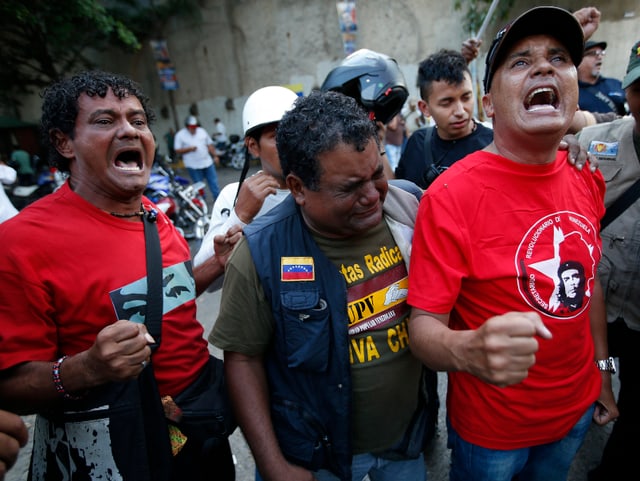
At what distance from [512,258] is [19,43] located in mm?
16628

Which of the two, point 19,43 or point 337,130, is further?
point 19,43

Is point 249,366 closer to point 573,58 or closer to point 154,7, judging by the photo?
point 573,58

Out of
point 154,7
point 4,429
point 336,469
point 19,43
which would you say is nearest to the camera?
point 4,429

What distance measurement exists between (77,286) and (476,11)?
14347 millimetres

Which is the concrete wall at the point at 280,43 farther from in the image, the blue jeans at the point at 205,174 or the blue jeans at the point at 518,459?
the blue jeans at the point at 518,459

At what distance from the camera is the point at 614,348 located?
207 cm

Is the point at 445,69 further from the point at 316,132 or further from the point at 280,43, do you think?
the point at 280,43

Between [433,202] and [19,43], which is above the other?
[19,43]

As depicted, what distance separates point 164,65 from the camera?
1670 cm

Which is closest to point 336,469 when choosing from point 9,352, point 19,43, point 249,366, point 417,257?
point 249,366

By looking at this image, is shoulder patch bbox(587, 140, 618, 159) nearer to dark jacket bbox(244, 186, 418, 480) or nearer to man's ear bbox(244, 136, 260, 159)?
dark jacket bbox(244, 186, 418, 480)

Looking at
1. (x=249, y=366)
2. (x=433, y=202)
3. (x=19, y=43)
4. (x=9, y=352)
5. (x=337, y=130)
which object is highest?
(x=19, y=43)

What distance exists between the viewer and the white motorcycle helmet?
209cm

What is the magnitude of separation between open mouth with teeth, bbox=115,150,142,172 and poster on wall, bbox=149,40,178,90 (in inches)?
685
